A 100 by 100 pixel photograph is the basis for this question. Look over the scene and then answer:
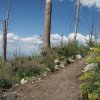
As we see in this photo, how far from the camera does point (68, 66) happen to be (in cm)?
1264

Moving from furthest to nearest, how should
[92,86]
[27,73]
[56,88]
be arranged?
1. [27,73]
2. [56,88]
3. [92,86]

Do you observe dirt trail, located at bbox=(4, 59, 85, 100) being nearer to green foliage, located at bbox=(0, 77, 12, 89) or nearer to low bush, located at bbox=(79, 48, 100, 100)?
green foliage, located at bbox=(0, 77, 12, 89)

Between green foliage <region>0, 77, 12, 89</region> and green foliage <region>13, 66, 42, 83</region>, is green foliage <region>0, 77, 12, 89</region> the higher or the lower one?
the lower one

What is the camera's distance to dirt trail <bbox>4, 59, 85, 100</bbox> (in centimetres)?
976

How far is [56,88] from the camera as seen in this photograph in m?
10.4

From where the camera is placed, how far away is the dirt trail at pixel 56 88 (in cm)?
976

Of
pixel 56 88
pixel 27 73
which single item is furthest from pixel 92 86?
pixel 27 73

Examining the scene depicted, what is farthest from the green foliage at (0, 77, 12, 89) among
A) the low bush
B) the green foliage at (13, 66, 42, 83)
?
the low bush

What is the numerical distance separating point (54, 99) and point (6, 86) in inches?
98.1

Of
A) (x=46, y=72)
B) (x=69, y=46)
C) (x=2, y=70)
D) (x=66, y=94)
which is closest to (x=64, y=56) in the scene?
(x=69, y=46)

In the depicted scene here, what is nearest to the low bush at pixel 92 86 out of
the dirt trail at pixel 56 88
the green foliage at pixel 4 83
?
the dirt trail at pixel 56 88

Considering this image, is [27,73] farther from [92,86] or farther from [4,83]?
[92,86]

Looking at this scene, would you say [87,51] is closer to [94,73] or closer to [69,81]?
[69,81]

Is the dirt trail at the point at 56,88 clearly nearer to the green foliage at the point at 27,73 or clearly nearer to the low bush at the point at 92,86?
the low bush at the point at 92,86
